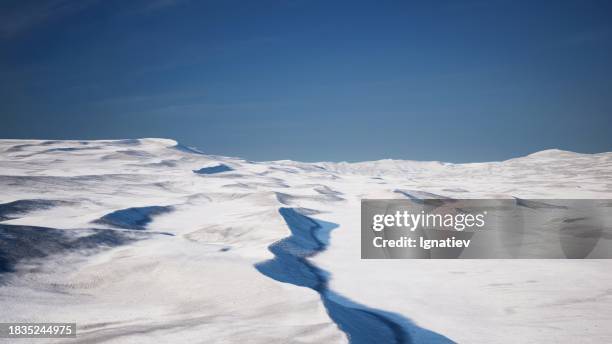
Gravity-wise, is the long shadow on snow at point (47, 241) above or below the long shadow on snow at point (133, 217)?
above

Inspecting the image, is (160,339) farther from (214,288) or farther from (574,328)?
(574,328)

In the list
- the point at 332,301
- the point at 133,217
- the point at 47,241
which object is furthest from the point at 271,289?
the point at 133,217

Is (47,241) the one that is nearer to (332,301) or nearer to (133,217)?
(133,217)

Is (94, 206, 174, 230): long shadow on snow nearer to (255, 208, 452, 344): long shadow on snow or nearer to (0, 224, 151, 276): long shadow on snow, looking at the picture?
(0, 224, 151, 276): long shadow on snow

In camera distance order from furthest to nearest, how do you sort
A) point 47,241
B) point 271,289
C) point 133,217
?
point 133,217, point 47,241, point 271,289

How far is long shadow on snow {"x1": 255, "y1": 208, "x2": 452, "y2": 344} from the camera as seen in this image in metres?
8.14

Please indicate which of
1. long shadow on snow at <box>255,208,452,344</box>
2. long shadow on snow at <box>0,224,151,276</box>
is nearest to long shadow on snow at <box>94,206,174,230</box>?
long shadow on snow at <box>0,224,151,276</box>

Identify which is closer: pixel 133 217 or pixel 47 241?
pixel 47 241

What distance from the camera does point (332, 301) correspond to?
31.8 ft

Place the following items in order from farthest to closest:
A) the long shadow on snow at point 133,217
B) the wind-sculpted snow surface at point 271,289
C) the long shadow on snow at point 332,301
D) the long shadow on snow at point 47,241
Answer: the long shadow on snow at point 133,217 < the long shadow on snow at point 47,241 < the long shadow on snow at point 332,301 < the wind-sculpted snow surface at point 271,289

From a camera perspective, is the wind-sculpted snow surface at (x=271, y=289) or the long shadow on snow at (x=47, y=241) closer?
the wind-sculpted snow surface at (x=271, y=289)

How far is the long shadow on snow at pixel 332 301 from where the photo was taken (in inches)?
320

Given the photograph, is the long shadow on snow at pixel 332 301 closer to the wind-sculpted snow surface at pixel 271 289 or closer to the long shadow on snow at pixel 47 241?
the wind-sculpted snow surface at pixel 271 289

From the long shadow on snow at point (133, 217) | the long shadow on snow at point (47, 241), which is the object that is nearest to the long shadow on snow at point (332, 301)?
the long shadow on snow at point (47, 241)
